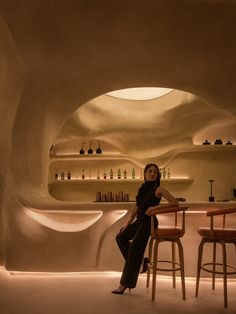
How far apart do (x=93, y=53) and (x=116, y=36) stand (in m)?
0.36

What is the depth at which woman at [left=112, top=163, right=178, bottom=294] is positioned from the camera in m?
3.01

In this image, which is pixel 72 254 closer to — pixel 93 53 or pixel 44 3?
pixel 93 53

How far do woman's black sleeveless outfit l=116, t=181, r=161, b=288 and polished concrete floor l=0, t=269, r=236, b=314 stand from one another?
19cm

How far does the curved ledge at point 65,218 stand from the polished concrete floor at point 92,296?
512mm

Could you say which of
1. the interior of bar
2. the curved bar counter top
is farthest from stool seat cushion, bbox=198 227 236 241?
the curved bar counter top

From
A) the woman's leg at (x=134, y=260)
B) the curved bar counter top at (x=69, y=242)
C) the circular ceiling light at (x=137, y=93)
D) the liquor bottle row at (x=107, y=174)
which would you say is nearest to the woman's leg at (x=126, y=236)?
the woman's leg at (x=134, y=260)

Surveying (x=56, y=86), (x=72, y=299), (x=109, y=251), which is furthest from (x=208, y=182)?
(x=72, y=299)

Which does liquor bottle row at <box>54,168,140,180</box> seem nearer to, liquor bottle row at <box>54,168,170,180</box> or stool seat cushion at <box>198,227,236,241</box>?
liquor bottle row at <box>54,168,170,180</box>

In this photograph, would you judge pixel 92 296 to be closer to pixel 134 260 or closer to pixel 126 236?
pixel 134 260

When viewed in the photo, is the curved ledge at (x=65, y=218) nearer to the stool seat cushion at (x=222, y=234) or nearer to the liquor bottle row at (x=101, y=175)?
the stool seat cushion at (x=222, y=234)

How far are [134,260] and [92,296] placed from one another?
484 mm

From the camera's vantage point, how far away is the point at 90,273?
3.83 metres

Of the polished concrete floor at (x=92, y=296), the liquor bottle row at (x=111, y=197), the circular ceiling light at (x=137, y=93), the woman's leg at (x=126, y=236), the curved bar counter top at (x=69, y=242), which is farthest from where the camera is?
the circular ceiling light at (x=137, y=93)

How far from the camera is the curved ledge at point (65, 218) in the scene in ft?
12.8
